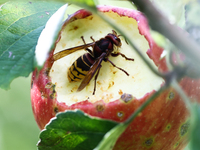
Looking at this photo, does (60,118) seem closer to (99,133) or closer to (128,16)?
(99,133)

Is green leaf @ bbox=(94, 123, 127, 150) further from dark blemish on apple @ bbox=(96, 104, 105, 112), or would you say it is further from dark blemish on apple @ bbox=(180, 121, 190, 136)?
dark blemish on apple @ bbox=(180, 121, 190, 136)

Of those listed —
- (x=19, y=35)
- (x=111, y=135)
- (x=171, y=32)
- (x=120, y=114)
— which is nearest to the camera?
(x=171, y=32)

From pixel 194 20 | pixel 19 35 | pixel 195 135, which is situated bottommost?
pixel 195 135

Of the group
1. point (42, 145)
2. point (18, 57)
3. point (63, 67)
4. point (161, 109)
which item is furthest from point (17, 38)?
point (161, 109)

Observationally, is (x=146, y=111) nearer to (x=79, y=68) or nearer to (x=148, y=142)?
(x=148, y=142)

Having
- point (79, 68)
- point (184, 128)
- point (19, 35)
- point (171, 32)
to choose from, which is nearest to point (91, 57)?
point (79, 68)

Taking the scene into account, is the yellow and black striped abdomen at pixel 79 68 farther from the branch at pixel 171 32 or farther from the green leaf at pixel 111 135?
the branch at pixel 171 32
